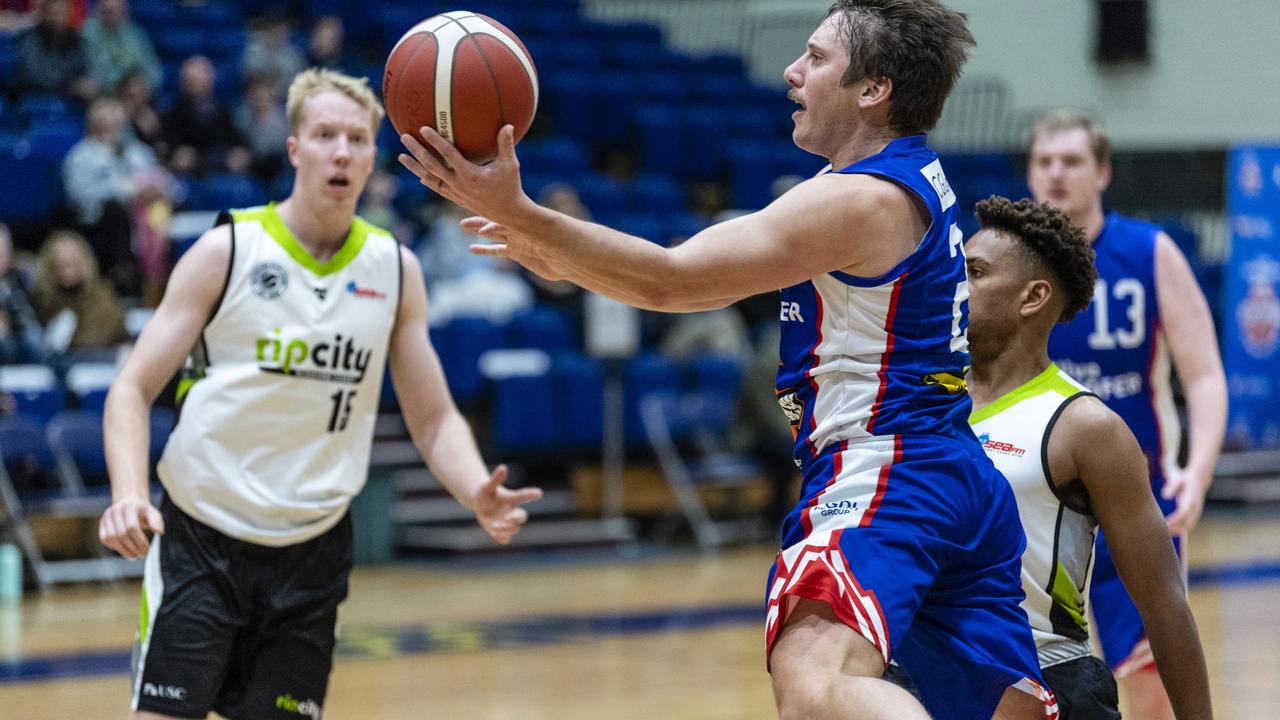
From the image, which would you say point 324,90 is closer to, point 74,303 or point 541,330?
point 74,303

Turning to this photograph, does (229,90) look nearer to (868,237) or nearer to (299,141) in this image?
(299,141)

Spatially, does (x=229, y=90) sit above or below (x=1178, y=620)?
above

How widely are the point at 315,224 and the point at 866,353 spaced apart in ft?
5.96

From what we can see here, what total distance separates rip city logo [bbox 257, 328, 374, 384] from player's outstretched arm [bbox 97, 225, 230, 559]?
17 centimetres

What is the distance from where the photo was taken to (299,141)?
4.12 metres

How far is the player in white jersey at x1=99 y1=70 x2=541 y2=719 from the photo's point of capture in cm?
382

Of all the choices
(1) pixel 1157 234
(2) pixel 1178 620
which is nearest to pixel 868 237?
(2) pixel 1178 620

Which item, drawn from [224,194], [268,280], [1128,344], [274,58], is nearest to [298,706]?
[268,280]

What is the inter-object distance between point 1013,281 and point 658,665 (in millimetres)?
4172

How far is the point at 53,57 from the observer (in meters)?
11.2

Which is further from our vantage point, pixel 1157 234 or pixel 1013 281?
pixel 1157 234

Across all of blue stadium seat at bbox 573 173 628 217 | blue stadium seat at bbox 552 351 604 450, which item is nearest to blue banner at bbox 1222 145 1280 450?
blue stadium seat at bbox 573 173 628 217

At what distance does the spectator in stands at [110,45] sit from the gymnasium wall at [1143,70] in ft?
24.8

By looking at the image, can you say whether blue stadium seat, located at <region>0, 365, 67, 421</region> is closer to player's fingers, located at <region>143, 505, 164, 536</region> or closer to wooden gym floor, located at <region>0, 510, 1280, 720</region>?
wooden gym floor, located at <region>0, 510, 1280, 720</region>
